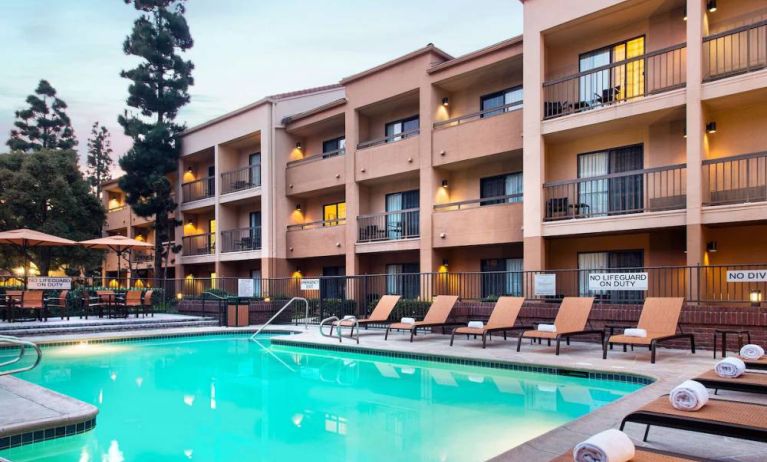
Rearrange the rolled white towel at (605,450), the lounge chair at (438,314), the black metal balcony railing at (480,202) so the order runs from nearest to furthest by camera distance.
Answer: the rolled white towel at (605,450)
the lounge chair at (438,314)
the black metal balcony railing at (480,202)

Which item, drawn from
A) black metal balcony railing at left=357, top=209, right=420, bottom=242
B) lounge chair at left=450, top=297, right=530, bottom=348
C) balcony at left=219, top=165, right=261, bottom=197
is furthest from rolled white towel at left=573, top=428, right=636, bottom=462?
balcony at left=219, top=165, right=261, bottom=197

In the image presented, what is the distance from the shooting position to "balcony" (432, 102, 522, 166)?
1631cm

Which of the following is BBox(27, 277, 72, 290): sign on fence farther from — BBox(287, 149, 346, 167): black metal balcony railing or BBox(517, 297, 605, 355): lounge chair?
BBox(517, 297, 605, 355): lounge chair

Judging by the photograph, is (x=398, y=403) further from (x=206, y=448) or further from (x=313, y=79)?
(x=313, y=79)

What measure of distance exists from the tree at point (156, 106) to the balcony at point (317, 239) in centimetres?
840

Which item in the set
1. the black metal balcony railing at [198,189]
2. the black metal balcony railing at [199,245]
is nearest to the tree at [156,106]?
the black metal balcony railing at [198,189]

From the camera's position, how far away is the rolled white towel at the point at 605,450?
2867 millimetres

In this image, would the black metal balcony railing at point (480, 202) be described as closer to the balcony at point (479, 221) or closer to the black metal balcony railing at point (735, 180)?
Result: the balcony at point (479, 221)

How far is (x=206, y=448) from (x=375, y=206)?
16.1m

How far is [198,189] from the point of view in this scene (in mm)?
27719

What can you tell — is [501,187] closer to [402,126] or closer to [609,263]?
[609,263]

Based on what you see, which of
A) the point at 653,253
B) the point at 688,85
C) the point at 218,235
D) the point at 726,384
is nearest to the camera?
the point at 726,384

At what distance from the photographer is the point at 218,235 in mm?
25656

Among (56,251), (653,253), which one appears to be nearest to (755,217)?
(653,253)
